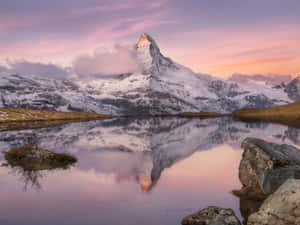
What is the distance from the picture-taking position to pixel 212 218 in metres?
14.7

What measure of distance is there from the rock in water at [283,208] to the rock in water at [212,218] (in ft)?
3.28

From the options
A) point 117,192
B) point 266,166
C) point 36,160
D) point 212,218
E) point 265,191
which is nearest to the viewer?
point 212,218

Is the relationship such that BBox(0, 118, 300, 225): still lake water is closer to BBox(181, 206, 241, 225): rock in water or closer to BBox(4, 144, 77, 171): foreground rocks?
BBox(181, 206, 241, 225): rock in water

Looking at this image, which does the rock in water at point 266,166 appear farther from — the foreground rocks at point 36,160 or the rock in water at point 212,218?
the foreground rocks at point 36,160

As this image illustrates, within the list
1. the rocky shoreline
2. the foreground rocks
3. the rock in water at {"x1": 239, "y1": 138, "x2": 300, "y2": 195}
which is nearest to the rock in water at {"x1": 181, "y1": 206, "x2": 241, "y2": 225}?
the rocky shoreline

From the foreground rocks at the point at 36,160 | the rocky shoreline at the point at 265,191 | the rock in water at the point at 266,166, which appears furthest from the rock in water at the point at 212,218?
the foreground rocks at the point at 36,160

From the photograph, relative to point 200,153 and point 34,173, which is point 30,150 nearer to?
point 34,173

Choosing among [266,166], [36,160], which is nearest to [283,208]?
[266,166]

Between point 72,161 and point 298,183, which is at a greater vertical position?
point 298,183

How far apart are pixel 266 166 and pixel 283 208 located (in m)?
6.84

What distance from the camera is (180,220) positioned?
15797 millimetres

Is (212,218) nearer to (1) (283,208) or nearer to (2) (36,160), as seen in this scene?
(1) (283,208)

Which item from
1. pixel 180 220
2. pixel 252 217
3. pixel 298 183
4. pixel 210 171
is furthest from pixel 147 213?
pixel 210 171

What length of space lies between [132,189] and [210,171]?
33.3 feet
